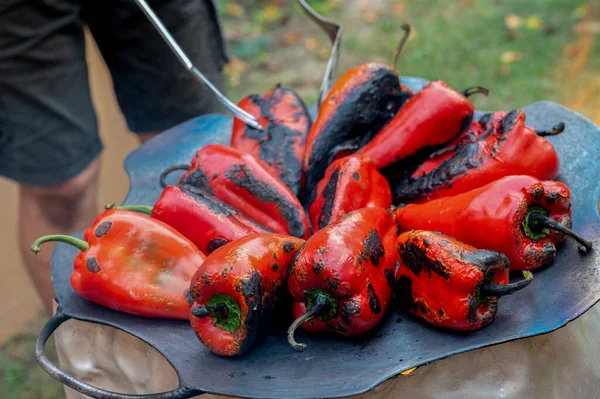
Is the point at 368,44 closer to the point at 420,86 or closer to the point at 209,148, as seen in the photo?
the point at 420,86

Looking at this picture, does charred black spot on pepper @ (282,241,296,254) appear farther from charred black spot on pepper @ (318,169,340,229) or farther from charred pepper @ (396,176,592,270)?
charred pepper @ (396,176,592,270)

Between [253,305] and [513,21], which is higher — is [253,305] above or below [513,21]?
above

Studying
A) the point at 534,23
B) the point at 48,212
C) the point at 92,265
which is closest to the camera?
the point at 92,265

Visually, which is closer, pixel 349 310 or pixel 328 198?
pixel 349 310

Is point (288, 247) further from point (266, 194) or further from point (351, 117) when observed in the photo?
point (351, 117)

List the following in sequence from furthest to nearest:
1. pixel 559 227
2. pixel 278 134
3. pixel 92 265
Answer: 1. pixel 278 134
2. pixel 92 265
3. pixel 559 227

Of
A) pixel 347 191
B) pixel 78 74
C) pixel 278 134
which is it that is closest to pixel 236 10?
pixel 78 74

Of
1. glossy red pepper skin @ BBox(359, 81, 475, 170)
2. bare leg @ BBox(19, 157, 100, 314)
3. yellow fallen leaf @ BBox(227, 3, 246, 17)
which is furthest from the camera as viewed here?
yellow fallen leaf @ BBox(227, 3, 246, 17)

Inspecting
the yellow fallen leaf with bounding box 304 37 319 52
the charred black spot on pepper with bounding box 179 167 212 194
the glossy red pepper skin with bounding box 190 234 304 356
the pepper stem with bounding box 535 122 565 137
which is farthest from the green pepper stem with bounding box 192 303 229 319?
the yellow fallen leaf with bounding box 304 37 319 52
